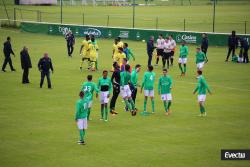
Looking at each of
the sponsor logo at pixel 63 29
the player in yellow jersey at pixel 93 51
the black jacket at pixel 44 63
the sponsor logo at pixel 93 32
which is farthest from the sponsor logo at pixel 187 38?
the black jacket at pixel 44 63

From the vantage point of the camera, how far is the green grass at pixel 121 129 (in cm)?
1991

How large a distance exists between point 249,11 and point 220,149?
239ft

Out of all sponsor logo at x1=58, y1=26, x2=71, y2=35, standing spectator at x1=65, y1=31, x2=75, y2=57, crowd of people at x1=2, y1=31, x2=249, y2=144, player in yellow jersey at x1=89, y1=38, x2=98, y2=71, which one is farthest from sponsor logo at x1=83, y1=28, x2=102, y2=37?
player in yellow jersey at x1=89, y1=38, x2=98, y2=71

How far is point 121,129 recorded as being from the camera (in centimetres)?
2395

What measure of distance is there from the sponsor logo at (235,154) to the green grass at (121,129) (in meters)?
0.28

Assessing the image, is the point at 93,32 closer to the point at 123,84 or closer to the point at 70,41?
the point at 70,41

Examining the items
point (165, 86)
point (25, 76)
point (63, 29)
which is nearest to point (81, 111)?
point (165, 86)

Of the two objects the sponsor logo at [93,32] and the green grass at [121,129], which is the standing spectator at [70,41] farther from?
the sponsor logo at [93,32]

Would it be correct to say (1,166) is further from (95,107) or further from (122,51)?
(122,51)

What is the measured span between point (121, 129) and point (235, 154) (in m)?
5.42

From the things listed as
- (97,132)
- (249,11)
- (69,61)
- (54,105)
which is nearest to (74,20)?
(249,11)

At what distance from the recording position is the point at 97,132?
23.5 m

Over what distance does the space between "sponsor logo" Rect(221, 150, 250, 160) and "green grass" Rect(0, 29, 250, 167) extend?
0.28m

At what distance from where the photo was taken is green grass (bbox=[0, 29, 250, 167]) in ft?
65.3
